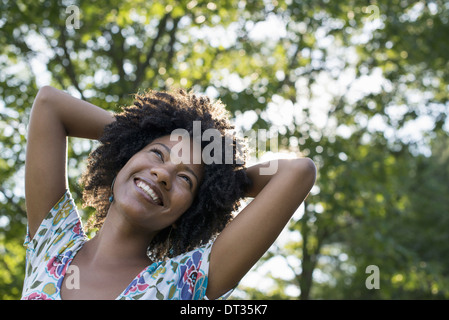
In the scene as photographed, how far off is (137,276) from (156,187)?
29 cm

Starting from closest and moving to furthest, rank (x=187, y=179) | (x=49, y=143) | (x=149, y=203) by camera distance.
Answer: (x=149, y=203) < (x=187, y=179) < (x=49, y=143)

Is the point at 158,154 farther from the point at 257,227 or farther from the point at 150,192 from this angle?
the point at 257,227

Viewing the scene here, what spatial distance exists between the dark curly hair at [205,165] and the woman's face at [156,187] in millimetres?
110

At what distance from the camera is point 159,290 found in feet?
5.70

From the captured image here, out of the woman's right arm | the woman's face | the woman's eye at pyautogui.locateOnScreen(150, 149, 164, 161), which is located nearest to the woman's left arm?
the woman's face

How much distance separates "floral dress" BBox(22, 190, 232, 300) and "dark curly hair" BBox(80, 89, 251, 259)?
241mm

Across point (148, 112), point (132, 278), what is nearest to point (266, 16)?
point (148, 112)

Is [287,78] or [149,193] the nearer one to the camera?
[149,193]

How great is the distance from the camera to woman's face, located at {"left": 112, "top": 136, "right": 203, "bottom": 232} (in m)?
1.83

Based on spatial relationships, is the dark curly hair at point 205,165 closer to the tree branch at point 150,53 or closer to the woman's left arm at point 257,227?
the woman's left arm at point 257,227

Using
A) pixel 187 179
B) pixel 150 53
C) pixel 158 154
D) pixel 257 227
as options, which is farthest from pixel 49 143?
pixel 150 53

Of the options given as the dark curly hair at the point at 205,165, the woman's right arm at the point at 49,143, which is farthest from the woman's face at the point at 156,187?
the woman's right arm at the point at 49,143

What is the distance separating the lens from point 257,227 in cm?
172

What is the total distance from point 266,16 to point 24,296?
17.1ft
